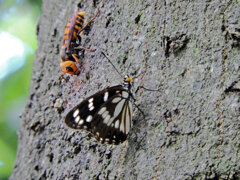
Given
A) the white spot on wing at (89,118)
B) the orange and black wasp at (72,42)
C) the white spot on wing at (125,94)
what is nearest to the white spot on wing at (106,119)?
the white spot on wing at (89,118)

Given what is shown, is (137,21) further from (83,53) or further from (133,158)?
(133,158)

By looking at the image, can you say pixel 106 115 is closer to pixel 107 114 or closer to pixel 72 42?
pixel 107 114

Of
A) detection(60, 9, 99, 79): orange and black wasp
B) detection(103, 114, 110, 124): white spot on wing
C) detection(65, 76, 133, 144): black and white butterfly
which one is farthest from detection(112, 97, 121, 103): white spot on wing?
detection(60, 9, 99, 79): orange and black wasp

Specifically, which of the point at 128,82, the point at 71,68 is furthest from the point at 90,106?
the point at 71,68

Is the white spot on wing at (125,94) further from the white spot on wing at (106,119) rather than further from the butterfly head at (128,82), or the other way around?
the white spot on wing at (106,119)

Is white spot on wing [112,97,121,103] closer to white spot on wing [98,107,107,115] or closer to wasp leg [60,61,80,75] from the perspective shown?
white spot on wing [98,107,107,115]

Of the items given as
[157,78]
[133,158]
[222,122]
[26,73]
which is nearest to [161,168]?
[133,158]
